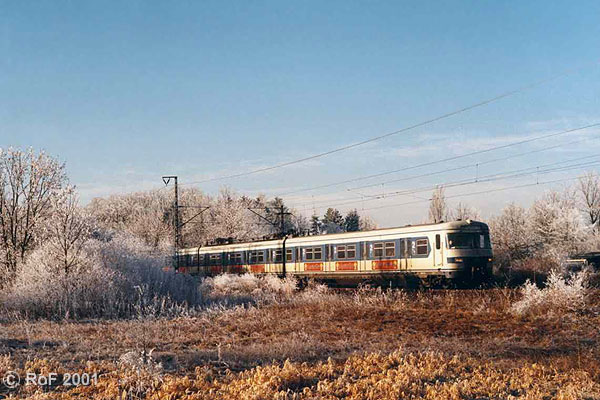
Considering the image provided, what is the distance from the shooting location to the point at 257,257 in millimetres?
33125

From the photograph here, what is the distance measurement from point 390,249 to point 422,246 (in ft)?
5.45

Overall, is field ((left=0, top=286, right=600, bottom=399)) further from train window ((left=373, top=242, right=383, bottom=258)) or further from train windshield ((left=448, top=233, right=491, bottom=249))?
train window ((left=373, top=242, right=383, bottom=258))

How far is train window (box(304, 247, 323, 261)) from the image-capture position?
27.7m

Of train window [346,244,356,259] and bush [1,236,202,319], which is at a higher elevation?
train window [346,244,356,259]

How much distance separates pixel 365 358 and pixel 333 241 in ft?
58.6

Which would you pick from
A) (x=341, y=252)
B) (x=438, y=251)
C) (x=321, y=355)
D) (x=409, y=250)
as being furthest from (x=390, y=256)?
(x=321, y=355)

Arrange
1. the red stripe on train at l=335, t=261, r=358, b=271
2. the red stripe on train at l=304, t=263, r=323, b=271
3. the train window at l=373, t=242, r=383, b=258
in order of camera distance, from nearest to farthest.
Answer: the train window at l=373, t=242, r=383, b=258, the red stripe on train at l=335, t=261, r=358, b=271, the red stripe on train at l=304, t=263, r=323, b=271

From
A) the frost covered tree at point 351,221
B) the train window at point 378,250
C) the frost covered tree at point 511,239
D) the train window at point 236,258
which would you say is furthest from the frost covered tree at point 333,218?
the train window at point 378,250

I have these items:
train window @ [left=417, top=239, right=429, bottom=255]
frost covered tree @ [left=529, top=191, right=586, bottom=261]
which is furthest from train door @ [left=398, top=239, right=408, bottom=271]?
frost covered tree @ [left=529, top=191, right=586, bottom=261]

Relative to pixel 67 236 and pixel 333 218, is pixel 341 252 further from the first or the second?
pixel 333 218

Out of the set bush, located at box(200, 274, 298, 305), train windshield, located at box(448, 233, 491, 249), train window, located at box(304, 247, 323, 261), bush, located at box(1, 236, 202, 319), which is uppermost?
train windshield, located at box(448, 233, 491, 249)

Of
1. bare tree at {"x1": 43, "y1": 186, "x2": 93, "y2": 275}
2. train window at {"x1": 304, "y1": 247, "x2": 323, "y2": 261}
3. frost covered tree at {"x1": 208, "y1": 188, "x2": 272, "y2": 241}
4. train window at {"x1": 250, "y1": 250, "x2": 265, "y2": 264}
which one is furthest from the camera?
frost covered tree at {"x1": 208, "y1": 188, "x2": 272, "y2": 241}

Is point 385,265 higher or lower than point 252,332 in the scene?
higher

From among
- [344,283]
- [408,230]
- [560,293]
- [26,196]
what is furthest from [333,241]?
[26,196]
